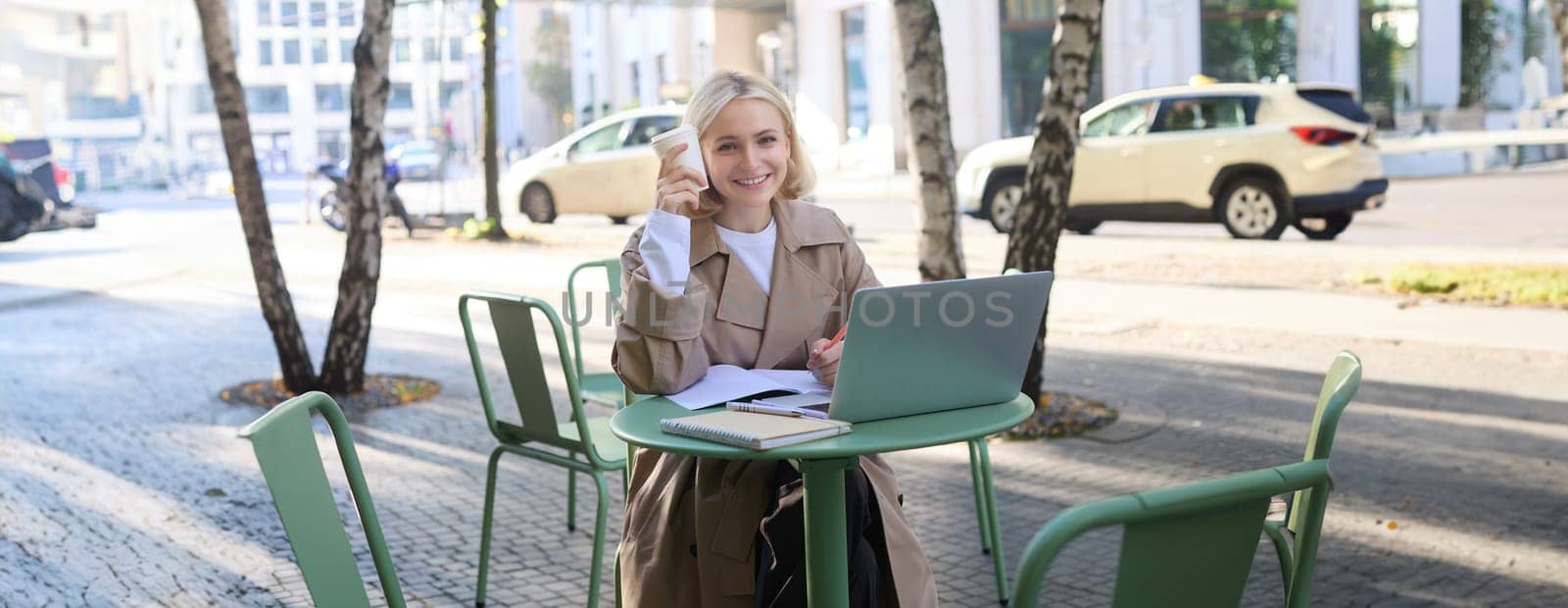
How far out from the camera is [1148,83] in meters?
35.6

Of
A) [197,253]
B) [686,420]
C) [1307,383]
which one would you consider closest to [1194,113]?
[1307,383]

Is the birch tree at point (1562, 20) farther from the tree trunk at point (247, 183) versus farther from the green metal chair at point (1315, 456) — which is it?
the green metal chair at point (1315, 456)

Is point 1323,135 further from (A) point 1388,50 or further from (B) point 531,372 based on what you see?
(A) point 1388,50

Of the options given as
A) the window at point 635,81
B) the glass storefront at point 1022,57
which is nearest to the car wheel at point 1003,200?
the glass storefront at point 1022,57

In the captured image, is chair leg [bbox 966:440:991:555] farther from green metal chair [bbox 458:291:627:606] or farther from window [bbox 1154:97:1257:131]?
window [bbox 1154:97:1257:131]

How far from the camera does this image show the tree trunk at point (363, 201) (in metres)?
7.59

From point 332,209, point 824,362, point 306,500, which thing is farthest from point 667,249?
point 332,209

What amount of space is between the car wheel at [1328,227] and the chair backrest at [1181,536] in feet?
47.4

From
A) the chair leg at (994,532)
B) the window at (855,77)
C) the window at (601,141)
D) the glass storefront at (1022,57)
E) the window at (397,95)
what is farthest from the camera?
the window at (855,77)

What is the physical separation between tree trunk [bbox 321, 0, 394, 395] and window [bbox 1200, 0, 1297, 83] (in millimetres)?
31277

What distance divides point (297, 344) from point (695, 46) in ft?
156

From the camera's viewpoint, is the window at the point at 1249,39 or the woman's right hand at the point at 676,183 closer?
the woman's right hand at the point at 676,183

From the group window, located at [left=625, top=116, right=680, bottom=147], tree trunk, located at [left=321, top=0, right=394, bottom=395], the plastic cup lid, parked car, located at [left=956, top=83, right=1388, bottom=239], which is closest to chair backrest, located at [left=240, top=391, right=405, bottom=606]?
the plastic cup lid

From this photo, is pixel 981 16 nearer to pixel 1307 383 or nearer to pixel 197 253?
pixel 197 253
